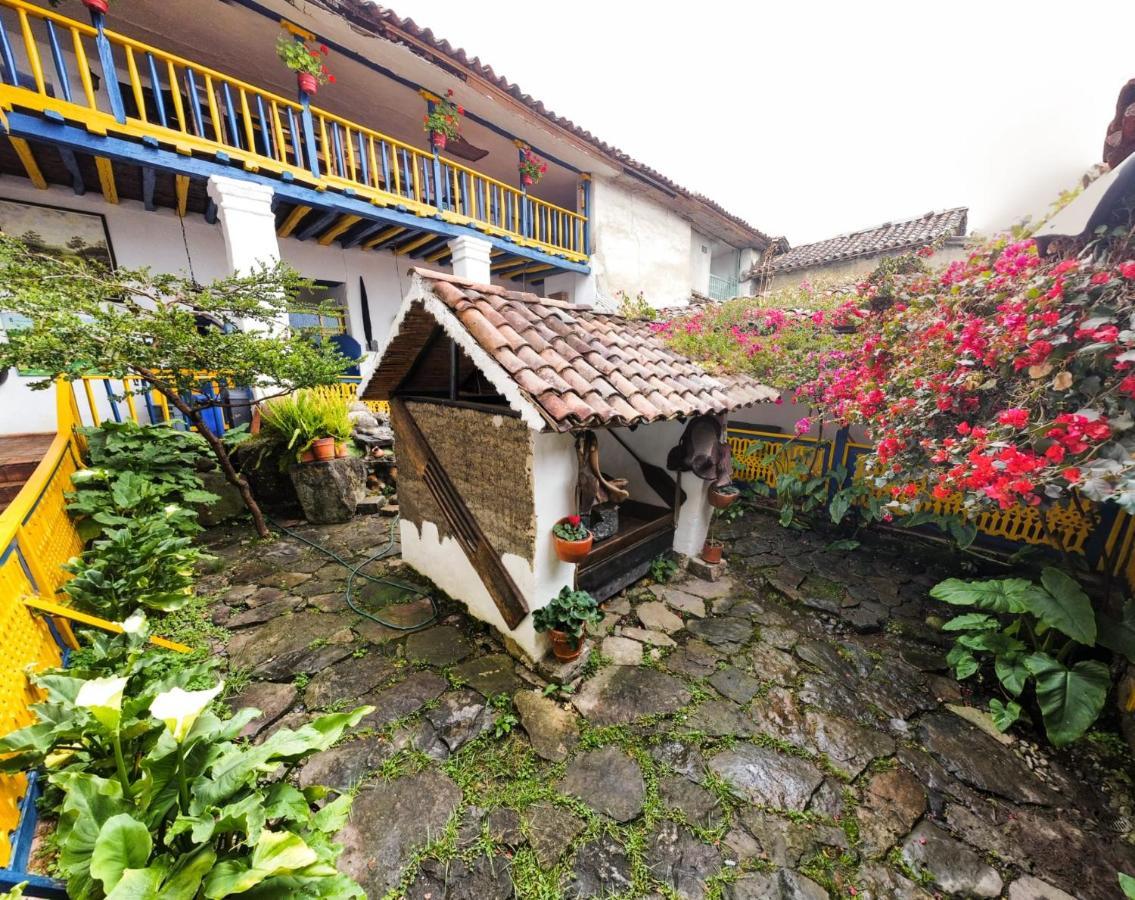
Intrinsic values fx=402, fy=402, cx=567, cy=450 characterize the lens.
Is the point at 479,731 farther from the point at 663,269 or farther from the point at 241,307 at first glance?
the point at 663,269

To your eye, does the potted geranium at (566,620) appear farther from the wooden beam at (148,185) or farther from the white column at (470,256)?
the wooden beam at (148,185)

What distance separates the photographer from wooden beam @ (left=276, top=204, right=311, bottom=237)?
7.66m

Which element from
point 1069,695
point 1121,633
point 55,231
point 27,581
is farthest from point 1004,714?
point 55,231

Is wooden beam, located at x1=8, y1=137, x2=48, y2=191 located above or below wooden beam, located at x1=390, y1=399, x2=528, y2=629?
above

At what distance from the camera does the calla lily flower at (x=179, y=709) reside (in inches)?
60.7

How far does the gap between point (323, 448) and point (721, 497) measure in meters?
5.57

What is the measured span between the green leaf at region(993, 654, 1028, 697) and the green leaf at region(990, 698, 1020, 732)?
103 mm

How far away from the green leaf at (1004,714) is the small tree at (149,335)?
731 centimetres

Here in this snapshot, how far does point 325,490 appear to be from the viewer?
5953 mm

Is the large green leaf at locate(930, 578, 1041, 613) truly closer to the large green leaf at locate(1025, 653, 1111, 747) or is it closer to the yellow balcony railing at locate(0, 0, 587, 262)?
the large green leaf at locate(1025, 653, 1111, 747)

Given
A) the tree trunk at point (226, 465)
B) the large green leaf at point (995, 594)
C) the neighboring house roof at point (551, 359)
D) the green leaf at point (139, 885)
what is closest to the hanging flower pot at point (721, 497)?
the neighboring house roof at point (551, 359)

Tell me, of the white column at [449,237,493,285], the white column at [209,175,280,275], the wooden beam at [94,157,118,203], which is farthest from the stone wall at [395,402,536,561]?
the wooden beam at [94,157,118,203]

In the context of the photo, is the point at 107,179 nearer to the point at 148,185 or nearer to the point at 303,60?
the point at 148,185

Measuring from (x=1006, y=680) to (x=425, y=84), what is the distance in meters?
12.1
